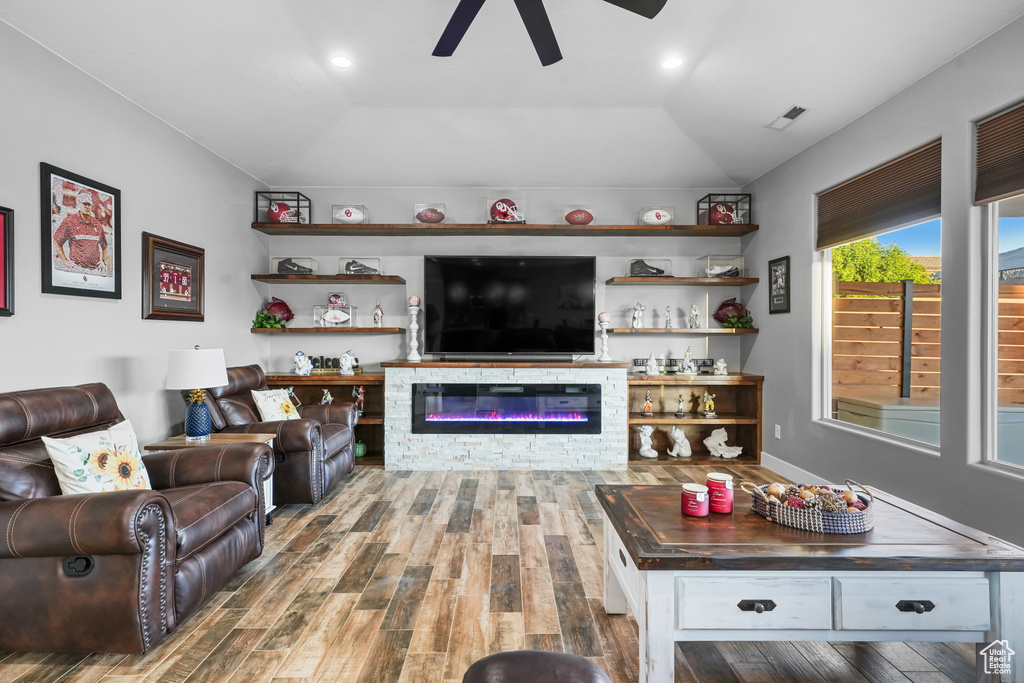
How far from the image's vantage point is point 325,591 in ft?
7.92

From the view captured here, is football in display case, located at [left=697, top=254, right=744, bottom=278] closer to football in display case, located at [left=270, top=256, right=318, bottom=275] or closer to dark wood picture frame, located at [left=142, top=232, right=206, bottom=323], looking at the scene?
football in display case, located at [left=270, top=256, right=318, bottom=275]

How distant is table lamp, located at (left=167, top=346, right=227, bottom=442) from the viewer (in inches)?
123

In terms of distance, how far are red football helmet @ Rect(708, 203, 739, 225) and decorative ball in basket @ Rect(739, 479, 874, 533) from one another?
3.48 meters

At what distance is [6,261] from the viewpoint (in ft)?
8.05

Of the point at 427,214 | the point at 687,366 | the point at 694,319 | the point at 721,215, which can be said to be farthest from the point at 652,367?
the point at 427,214

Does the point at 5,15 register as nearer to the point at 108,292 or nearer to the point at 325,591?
the point at 108,292

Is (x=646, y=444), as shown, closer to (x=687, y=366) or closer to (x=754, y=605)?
(x=687, y=366)

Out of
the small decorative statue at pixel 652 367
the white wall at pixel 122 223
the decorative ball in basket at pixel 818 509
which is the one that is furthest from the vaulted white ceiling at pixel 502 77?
the decorative ball in basket at pixel 818 509

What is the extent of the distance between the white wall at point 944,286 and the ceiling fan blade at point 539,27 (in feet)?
7.07

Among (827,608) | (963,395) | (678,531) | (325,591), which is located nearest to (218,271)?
(325,591)

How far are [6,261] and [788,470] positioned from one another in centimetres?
527

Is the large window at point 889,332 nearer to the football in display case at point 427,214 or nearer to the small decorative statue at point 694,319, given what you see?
the small decorative statue at point 694,319

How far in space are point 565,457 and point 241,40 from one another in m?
3.84

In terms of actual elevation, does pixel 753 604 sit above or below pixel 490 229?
below
